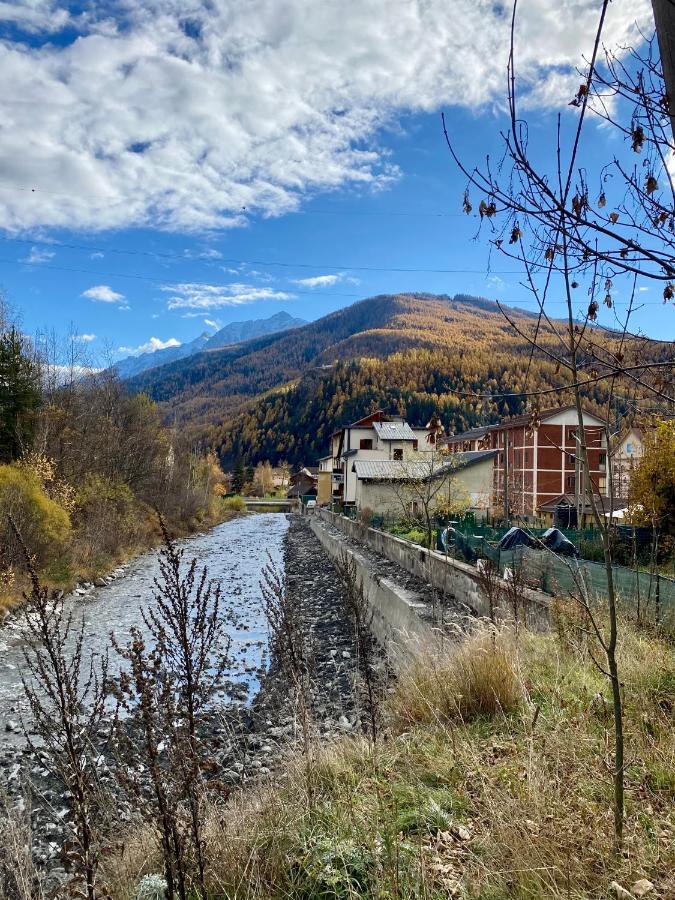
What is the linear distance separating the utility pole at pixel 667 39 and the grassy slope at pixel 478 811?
2.88m

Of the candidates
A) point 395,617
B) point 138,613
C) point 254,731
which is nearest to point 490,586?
point 254,731

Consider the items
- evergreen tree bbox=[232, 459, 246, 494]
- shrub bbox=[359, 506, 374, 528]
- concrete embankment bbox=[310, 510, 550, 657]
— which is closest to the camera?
concrete embankment bbox=[310, 510, 550, 657]

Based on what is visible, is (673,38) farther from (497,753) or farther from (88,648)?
(88,648)

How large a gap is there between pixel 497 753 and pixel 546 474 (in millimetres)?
43132

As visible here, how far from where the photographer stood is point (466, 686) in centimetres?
522

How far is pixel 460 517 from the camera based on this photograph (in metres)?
30.5

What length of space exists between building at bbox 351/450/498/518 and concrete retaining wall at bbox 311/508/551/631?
21.9ft

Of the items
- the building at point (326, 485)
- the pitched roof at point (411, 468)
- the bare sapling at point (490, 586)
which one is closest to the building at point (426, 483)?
the pitched roof at point (411, 468)

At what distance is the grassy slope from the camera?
8.62ft

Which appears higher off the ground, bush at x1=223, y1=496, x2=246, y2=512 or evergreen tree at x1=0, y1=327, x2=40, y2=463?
evergreen tree at x1=0, y1=327, x2=40, y2=463

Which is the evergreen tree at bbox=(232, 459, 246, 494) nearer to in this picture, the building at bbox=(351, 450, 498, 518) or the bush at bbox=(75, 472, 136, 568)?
the building at bbox=(351, 450, 498, 518)

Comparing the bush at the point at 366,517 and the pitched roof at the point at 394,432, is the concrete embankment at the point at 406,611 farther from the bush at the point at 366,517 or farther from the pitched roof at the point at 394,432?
the pitched roof at the point at 394,432

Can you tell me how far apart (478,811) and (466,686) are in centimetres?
190

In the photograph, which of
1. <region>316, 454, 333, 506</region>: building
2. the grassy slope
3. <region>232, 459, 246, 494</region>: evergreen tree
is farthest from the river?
<region>232, 459, 246, 494</region>: evergreen tree
